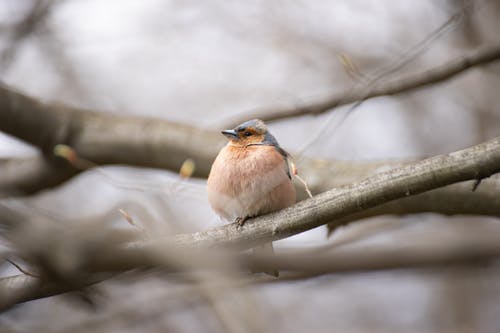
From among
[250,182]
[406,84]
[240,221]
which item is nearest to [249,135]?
[250,182]

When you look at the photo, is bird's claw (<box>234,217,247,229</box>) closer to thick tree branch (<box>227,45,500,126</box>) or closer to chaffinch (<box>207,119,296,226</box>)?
chaffinch (<box>207,119,296,226</box>)

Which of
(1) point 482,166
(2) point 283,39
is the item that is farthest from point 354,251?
(2) point 283,39

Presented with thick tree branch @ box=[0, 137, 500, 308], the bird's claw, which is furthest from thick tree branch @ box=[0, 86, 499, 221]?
thick tree branch @ box=[0, 137, 500, 308]

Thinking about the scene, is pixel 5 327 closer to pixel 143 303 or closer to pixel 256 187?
pixel 143 303

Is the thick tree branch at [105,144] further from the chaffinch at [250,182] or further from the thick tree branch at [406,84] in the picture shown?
the chaffinch at [250,182]

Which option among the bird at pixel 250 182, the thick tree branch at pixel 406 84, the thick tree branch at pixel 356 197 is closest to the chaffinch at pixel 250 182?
the bird at pixel 250 182

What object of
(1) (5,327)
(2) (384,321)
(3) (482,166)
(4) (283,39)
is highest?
(4) (283,39)

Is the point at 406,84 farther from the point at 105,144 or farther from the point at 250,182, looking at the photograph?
the point at 105,144
